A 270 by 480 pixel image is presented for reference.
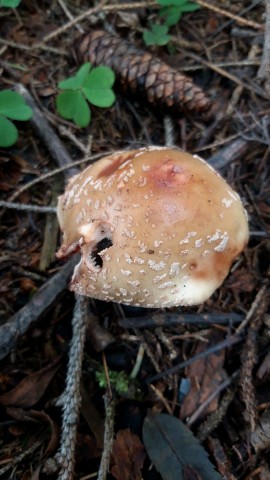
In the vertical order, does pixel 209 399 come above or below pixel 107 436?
below

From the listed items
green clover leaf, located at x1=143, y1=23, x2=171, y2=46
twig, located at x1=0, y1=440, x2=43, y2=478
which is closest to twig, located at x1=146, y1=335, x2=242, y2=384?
twig, located at x1=0, y1=440, x2=43, y2=478

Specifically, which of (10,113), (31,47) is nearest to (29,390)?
(10,113)

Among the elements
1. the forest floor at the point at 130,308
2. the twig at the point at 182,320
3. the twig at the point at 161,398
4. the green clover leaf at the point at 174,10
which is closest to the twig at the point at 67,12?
the forest floor at the point at 130,308

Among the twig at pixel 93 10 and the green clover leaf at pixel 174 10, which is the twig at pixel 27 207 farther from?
the green clover leaf at pixel 174 10

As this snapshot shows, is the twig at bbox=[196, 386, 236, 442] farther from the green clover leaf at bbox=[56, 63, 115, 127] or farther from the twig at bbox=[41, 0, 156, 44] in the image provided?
the twig at bbox=[41, 0, 156, 44]

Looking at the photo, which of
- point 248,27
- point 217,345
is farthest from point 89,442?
point 248,27

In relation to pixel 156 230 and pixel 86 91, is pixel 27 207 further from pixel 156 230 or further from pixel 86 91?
pixel 156 230
